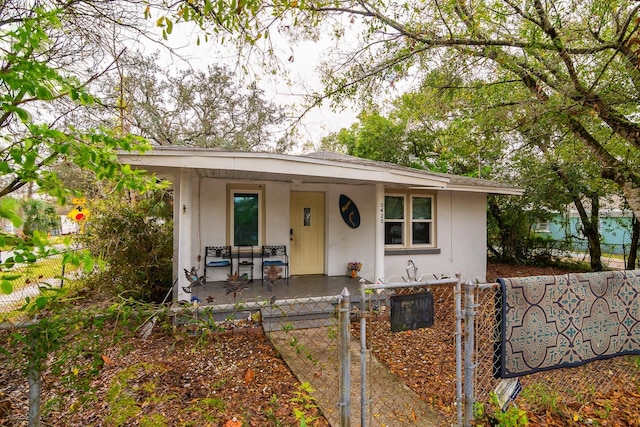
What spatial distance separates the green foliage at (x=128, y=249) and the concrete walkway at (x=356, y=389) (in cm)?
361

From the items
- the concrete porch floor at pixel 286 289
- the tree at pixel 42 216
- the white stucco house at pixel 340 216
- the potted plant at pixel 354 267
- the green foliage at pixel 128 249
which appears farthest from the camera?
the tree at pixel 42 216

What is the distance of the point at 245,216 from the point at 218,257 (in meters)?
1.02

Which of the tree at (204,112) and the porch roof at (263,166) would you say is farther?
the tree at (204,112)

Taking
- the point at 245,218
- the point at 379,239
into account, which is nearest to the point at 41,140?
the point at 245,218

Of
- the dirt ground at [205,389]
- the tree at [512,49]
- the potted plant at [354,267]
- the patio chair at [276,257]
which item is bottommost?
the dirt ground at [205,389]

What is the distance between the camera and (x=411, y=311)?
2.56 m

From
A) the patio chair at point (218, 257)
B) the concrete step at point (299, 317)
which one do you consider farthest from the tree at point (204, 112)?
the concrete step at point (299, 317)

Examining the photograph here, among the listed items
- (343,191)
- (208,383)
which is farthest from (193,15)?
(343,191)

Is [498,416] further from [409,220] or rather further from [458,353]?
[409,220]

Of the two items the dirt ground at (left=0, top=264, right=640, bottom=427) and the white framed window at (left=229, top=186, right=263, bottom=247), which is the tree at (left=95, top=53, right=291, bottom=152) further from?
the dirt ground at (left=0, top=264, right=640, bottom=427)

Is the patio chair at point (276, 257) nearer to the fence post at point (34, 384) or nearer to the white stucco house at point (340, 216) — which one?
the white stucco house at point (340, 216)

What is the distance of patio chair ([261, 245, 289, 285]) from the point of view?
7.04 m

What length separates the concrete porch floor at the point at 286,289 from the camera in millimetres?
5577

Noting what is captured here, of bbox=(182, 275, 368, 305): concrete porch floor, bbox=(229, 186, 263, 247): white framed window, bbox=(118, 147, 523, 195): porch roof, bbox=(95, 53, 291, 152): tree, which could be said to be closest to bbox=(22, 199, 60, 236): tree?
bbox=(95, 53, 291, 152): tree
